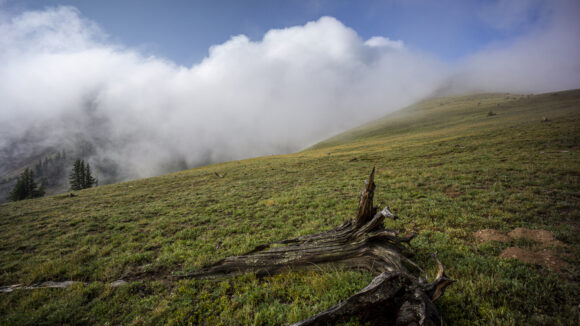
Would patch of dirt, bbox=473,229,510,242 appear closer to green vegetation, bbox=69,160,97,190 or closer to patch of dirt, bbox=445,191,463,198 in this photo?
patch of dirt, bbox=445,191,463,198

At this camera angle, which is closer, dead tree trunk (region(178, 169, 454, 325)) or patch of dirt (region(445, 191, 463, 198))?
dead tree trunk (region(178, 169, 454, 325))

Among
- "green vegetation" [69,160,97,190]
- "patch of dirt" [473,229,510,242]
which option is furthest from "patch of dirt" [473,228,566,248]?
"green vegetation" [69,160,97,190]

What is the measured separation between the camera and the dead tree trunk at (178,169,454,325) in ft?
14.4

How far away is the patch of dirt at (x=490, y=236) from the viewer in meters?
8.18

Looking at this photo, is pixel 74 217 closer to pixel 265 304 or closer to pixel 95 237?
pixel 95 237

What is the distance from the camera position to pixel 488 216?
34.2ft

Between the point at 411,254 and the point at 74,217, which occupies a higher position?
the point at 411,254

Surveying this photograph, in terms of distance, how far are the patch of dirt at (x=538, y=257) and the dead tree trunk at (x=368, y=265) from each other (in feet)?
12.3

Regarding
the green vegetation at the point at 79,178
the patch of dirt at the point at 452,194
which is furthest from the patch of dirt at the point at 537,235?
the green vegetation at the point at 79,178

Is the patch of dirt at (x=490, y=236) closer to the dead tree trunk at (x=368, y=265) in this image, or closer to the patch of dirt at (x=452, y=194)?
the dead tree trunk at (x=368, y=265)

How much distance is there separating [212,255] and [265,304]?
4.61 meters

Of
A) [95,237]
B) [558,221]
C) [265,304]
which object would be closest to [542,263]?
[558,221]

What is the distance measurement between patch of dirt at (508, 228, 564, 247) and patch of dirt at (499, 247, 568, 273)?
2.72 feet

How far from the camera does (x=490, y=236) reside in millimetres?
8461
